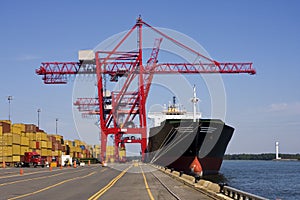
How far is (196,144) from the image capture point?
50.2 meters

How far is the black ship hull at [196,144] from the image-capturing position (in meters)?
50.4

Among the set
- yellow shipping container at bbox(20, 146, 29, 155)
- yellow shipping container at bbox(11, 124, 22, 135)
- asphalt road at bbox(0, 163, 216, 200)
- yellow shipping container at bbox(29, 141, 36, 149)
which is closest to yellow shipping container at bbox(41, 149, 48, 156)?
yellow shipping container at bbox(29, 141, 36, 149)

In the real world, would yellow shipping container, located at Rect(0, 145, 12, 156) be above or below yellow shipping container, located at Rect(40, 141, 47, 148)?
below

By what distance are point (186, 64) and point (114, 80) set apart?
36.1 ft

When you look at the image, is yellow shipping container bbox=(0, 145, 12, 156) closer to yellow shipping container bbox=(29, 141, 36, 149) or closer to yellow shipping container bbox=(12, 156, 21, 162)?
yellow shipping container bbox=(12, 156, 21, 162)

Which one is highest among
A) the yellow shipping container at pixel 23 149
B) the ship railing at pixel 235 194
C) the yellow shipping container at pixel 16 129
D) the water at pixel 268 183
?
the yellow shipping container at pixel 16 129

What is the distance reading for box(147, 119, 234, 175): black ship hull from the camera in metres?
50.4

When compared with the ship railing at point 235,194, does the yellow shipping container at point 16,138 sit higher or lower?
higher

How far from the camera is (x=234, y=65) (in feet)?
203

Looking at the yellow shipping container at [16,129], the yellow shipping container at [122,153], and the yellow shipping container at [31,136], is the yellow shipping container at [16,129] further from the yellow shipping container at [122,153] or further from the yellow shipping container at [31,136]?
the yellow shipping container at [122,153]

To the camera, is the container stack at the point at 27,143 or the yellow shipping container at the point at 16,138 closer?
the container stack at the point at 27,143

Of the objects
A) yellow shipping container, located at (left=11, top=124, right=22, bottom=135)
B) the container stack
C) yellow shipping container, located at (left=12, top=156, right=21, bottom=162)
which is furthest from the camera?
yellow shipping container, located at (left=11, top=124, right=22, bottom=135)

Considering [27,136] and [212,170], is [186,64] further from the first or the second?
[27,136]

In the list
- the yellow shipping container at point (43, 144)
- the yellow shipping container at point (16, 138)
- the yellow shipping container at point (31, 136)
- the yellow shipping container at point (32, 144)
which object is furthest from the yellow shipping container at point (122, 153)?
the yellow shipping container at point (16, 138)
